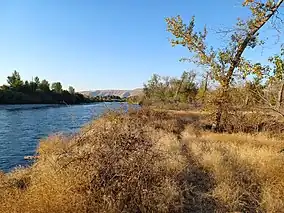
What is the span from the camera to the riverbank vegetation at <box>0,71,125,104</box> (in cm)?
7156

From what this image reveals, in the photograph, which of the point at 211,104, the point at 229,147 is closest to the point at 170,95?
the point at 211,104

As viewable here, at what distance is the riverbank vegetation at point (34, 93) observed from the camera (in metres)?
71.6

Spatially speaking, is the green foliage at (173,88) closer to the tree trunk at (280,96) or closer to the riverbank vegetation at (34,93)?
the riverbank vegetation at (34,93)

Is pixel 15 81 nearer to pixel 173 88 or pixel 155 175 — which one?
pixel 173 88

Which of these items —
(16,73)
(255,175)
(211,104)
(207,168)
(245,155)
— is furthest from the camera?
(16,73)

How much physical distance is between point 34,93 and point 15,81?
6973 millimetres

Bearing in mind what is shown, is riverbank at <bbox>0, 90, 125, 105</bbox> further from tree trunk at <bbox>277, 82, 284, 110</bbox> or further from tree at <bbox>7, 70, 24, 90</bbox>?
tree trunk at <bbox>277, 82, 284, 110</bbox>

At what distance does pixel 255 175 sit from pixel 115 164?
3.60 metres

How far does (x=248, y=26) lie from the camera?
27.8ft

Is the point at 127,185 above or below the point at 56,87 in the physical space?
below

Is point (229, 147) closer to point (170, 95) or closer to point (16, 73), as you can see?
point (170, 95)

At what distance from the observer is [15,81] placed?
83.6 metres

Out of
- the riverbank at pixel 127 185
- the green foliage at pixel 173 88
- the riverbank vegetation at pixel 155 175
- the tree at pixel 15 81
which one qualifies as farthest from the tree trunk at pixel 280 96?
the tree at pixel 15 81

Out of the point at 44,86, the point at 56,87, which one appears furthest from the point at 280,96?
the point at 56,87
